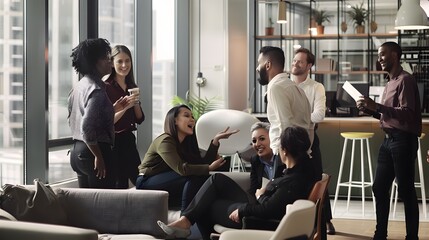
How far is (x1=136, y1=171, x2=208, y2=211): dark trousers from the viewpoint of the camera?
5.51m

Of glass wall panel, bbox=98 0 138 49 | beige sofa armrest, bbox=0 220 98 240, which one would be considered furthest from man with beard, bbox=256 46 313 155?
glass wall panel, bbox=98 0 138 49

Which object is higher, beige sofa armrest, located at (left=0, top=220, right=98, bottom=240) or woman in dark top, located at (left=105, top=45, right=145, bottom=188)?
woman in dark top, located at (left=105, top=45, right=145, bottom=188)

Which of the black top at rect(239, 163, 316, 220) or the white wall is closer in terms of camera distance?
the black top at rect(239, 163, 316, 220)

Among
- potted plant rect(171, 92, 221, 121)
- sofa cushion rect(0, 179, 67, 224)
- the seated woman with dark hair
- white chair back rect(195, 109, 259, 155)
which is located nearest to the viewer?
sofa cushion rect(0, 179, 67, 224)

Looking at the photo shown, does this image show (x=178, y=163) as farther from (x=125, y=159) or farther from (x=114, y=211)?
(x=114, y=211)

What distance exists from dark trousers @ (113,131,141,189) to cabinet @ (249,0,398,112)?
5340 mm

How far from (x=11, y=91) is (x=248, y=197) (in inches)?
85.7

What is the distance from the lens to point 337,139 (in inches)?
351

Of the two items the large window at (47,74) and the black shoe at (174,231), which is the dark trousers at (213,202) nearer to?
the black shoe at (174,231)

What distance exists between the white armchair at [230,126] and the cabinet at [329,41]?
3.49 meters

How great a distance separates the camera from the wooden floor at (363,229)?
6789 mm

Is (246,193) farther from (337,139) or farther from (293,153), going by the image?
(337,139)

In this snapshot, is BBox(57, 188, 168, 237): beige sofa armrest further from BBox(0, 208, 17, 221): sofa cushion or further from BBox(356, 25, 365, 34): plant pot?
BBox(356, 25, 365, 34): plant pot

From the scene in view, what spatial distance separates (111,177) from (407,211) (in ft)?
8.41
